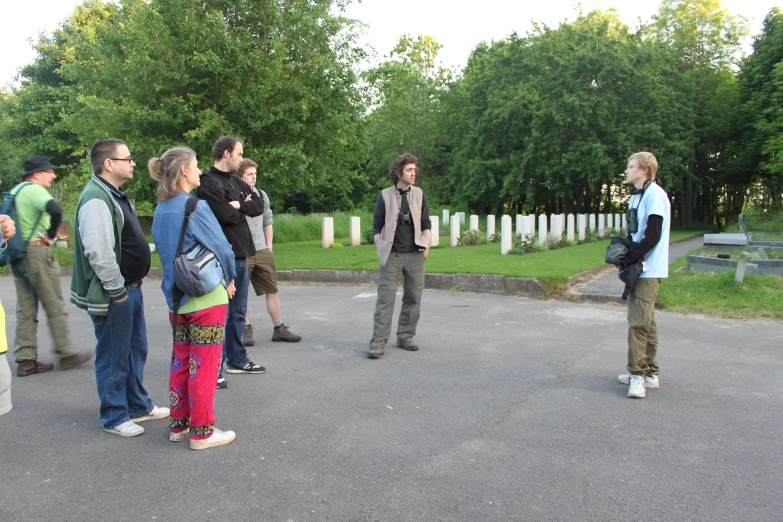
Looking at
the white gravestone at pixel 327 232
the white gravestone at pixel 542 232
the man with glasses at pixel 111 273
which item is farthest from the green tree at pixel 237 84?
the man with glasses at pixel 111 273

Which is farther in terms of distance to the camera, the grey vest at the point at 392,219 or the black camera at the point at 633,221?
the grey vest at the point at 392,219

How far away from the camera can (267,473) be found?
3414mm

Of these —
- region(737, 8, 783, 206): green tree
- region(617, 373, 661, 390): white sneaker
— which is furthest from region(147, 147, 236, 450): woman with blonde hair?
region(737, 8, 783, 206): green tree

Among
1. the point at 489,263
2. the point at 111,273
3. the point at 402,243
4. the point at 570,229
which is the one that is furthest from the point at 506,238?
the point at 111,273

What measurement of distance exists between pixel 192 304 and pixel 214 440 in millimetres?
896

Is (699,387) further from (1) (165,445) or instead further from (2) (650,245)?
(1) (165,445)

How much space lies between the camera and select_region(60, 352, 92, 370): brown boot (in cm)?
581

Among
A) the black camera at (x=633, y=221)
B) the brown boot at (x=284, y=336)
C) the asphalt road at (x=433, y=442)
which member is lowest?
the asphalt road at (x=433, y=442)

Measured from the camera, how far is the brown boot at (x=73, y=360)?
5809mm

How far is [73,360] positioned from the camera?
230 inches

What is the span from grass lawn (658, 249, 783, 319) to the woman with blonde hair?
683cm

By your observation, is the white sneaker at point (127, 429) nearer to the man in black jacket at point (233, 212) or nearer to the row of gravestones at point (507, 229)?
the man in black jacket at point (233, 212)

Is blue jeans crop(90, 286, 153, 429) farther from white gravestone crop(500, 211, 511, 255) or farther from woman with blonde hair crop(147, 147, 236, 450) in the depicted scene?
white gravestone crop(500, 211, 511, 255)

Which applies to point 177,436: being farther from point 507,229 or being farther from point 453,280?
point 507,229
